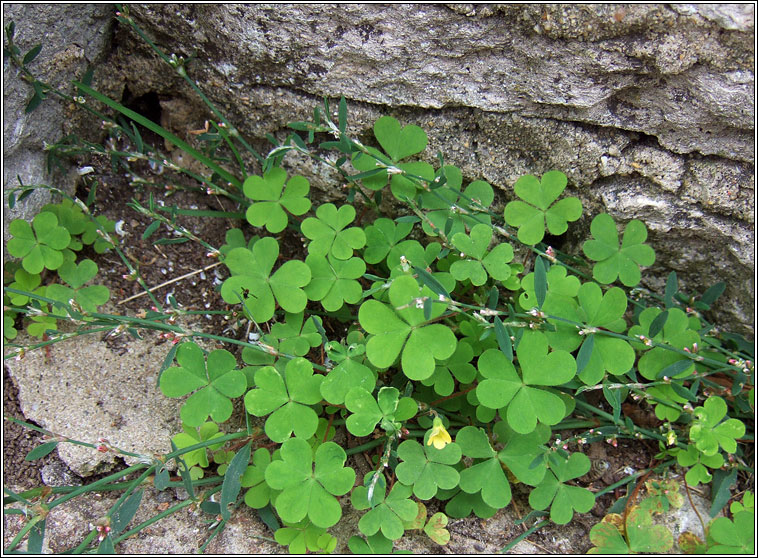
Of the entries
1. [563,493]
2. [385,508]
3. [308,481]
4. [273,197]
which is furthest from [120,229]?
[563,493]

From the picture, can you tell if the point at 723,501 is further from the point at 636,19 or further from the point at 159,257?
the point at 159,257

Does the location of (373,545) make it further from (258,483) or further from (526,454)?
(526,454)

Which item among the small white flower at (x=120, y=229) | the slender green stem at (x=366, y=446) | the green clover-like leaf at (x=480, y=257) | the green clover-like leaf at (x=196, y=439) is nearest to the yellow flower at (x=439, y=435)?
the slender green stem at (x=366, y=446)

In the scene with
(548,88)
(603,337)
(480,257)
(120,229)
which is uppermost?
(548,88)

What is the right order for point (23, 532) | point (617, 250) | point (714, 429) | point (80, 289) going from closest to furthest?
point (23, 532) < point (714, 429) < point (617, 250) < point (80, 289)

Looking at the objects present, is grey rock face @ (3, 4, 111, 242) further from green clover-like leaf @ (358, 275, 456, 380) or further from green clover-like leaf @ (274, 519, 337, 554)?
green clover-like leaf @ (274, 519, 337, 554)

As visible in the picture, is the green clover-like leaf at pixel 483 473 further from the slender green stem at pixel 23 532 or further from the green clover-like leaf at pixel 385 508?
the slender green stem at pixel 23 532
